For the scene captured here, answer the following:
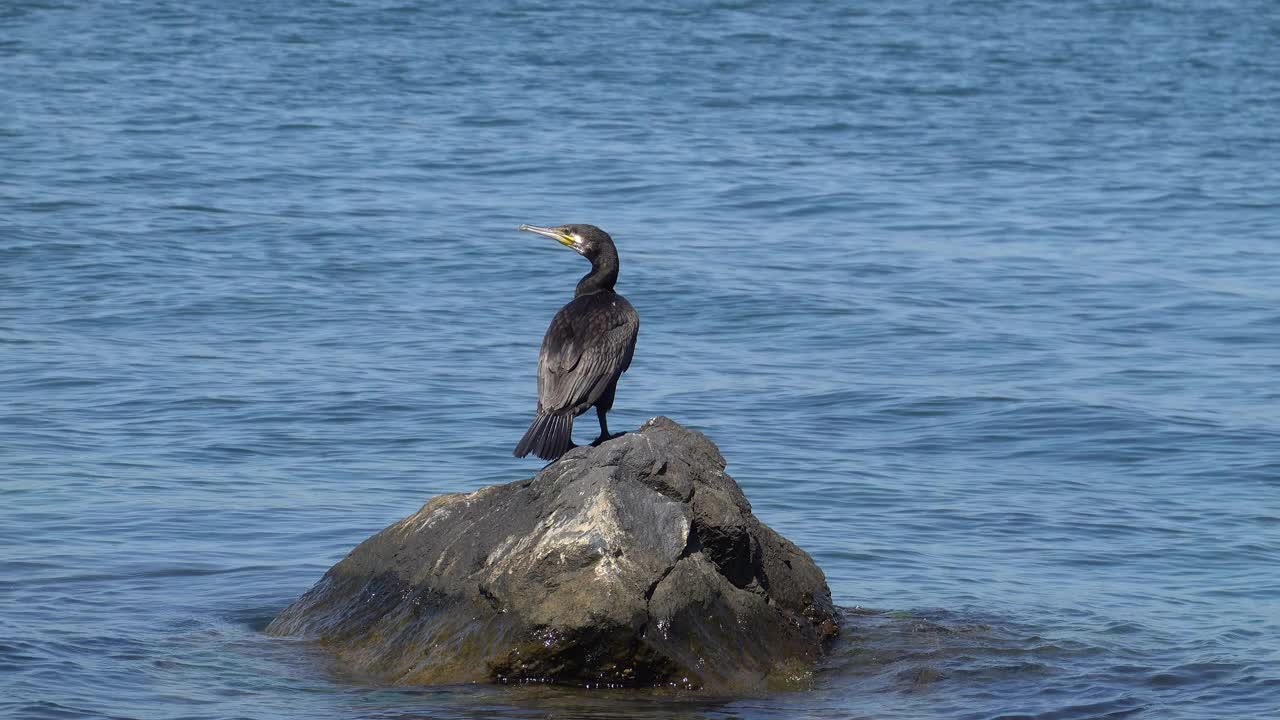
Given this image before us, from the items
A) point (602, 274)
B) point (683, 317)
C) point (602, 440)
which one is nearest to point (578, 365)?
point (602, 440)

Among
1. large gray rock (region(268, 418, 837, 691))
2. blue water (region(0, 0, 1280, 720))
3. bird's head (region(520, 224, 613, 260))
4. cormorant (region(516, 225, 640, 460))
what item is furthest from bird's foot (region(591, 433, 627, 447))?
blue water (region(0, 0, 1280, 720))

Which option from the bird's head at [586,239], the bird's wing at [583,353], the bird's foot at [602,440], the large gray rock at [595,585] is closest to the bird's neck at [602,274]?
the bird's head at [586,239]

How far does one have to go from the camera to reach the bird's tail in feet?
24.7

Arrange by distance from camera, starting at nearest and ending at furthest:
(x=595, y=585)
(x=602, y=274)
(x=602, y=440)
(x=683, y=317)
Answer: (x=595, y=585) → (x=602, y=440) → (x=602, y=274) → (x=683, y=317)

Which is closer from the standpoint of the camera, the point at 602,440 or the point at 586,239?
the point at 602,440

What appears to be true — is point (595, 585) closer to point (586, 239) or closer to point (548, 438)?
point (548, 438)

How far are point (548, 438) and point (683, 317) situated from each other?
7700mm

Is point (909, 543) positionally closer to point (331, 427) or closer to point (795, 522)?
point (795, 522)

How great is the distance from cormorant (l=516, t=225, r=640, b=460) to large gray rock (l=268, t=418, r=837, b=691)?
1.04 ft

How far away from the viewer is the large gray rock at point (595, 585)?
6754 millimetres

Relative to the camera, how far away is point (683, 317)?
599 inches

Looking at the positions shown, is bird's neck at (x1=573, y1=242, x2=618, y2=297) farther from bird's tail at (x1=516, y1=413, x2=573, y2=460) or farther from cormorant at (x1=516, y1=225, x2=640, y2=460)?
bird's tail at (x1=516, y1=413, x2=573, y2=460)

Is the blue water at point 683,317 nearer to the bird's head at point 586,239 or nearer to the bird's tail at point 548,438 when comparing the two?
the bird's tail at point 548,438

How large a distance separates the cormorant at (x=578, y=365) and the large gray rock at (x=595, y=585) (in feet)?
1.04
